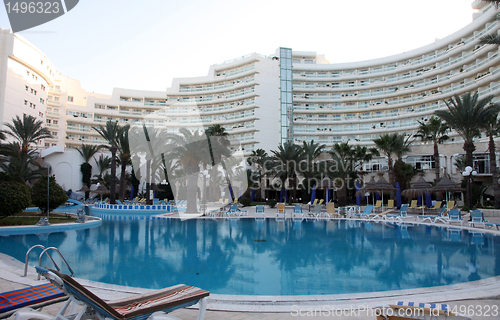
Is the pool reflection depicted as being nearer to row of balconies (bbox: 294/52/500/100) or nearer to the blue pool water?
the blue pool water

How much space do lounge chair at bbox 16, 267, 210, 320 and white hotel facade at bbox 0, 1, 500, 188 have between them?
44939 mm

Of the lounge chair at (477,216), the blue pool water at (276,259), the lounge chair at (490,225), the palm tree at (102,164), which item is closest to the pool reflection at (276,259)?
the blue pool water at (276,259)

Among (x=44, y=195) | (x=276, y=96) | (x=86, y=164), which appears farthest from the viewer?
(x=276, y=96)

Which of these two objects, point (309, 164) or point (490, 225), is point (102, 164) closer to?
point (309, 164)

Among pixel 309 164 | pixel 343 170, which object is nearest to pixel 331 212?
pixel 343 170

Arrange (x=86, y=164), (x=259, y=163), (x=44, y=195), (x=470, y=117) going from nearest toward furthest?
(x=44, y=195), (x=470, y=117), (x=259, y=163), (x=86, y=164)

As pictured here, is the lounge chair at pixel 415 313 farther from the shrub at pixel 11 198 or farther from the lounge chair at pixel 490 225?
the lounge chair at pixel 490 225

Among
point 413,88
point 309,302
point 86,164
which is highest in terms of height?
point 413,88

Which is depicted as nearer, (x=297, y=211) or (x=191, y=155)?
(x=297, y=211)

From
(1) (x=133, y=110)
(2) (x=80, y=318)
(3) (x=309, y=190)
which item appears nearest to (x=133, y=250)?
(2) (x=80, y=318)

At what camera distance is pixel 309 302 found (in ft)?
15.0

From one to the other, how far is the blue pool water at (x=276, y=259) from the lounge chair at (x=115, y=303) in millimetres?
2524

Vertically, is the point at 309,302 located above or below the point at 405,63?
below

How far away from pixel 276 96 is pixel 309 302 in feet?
176
